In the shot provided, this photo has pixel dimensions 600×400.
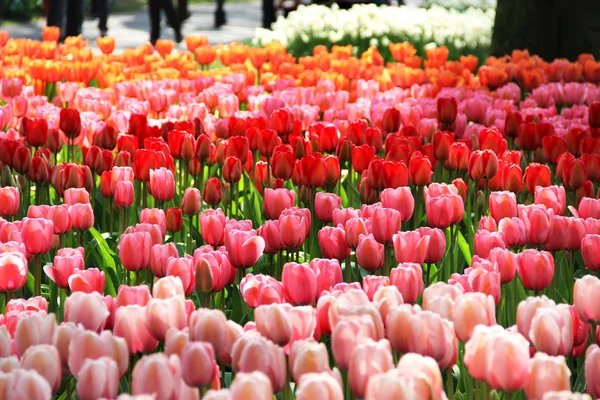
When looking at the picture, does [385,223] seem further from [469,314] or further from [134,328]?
[134,328]

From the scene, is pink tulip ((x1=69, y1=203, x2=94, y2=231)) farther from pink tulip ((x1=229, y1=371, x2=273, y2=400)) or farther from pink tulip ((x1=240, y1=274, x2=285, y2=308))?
pink tulip ((x1=229, y1=371, x2=273, y2=400))

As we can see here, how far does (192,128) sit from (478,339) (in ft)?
9.40

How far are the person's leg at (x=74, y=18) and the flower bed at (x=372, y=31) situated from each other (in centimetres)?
251

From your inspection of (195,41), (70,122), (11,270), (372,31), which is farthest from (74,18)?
(11,270)

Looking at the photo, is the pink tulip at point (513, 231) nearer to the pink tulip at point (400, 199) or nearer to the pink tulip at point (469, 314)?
the pink tulip at point (400, 199)

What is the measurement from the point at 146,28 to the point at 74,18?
9116 millimetres

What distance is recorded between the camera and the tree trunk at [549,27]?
8.58m

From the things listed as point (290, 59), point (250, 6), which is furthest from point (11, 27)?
point (290, 59)

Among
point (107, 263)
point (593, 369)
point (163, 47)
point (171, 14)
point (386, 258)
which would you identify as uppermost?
point (593, 369)

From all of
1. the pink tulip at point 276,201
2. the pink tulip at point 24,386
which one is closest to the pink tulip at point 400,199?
the pink tulip at point 276,201

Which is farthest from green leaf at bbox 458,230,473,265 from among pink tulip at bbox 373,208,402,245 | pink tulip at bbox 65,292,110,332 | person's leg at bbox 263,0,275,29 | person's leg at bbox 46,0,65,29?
person's leg at bbox 263,0,275,29

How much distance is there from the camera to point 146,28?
72.2 ft

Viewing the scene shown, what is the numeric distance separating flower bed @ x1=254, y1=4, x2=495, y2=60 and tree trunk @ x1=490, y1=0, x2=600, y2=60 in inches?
101

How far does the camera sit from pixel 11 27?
21.3 metres
